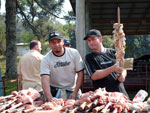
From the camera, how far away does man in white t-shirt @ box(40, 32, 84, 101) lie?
149 inches

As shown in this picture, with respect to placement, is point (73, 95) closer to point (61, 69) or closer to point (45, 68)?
point (61, 69)

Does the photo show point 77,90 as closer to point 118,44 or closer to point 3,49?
point 118,44

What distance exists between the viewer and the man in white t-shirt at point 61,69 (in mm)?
3787

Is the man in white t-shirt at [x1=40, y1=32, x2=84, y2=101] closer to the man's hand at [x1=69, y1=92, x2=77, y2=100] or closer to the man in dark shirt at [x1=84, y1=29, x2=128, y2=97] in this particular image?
the man's hand at [x1=69, y1=92, x2=77, y2=100]

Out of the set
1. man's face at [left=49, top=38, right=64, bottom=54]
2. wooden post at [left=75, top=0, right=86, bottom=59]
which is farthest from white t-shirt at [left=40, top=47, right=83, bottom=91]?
wooden post at [left=75, top=0, right=86, bottom=59]

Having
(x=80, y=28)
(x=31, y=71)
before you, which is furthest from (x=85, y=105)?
(x=80, y=28)

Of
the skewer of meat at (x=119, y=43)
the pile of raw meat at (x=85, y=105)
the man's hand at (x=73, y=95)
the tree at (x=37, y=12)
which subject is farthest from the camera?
the tree at (x=37, y=12)

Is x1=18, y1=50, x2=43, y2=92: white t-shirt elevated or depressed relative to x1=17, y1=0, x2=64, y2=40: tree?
depressed

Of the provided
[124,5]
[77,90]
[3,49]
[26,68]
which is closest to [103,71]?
[77,90]

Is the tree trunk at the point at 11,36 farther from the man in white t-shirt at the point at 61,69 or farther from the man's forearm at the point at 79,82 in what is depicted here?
the man's forearm at the point at 79,82

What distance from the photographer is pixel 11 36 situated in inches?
569

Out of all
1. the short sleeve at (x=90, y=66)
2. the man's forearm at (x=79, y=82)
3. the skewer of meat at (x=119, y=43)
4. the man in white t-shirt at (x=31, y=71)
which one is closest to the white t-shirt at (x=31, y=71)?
the man in white t-shirt at (x=31, y=71)

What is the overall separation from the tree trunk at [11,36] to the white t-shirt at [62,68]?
1107 centimetres

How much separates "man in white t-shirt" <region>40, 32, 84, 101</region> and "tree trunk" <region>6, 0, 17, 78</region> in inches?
436
